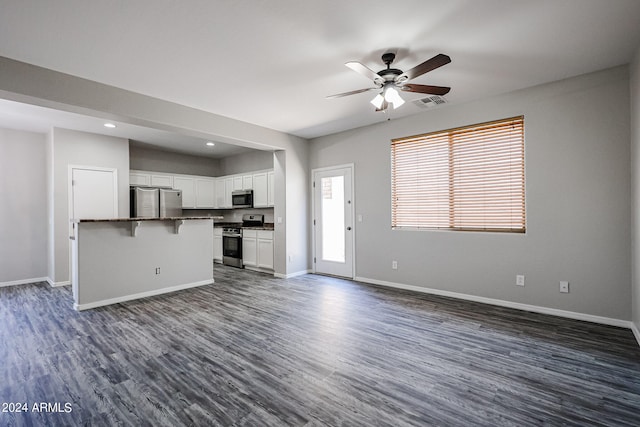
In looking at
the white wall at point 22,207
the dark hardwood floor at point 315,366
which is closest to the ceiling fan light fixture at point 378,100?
the dark hardwood floor at point 315,366

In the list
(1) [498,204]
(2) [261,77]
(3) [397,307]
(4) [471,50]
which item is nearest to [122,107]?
(2) [261,77]

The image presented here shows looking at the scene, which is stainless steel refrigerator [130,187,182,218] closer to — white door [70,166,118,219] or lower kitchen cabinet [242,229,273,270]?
white door [70,166,118,219]

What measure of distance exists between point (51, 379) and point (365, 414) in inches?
92.6

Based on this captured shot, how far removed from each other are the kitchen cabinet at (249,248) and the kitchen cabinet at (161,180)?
85.1 inches

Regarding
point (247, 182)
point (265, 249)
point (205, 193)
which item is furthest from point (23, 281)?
point (247, 182)

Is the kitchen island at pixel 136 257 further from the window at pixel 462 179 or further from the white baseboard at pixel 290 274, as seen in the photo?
the window at pixel 462 179

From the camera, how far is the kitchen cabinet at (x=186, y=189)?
718cm

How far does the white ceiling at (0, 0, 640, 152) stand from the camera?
216 centimetres

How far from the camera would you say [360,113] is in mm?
4465

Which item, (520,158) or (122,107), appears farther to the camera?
(520,158)

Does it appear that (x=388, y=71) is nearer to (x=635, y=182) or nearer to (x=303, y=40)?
(x=303, y=40)

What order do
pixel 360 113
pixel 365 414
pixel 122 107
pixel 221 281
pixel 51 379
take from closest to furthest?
pixel 365 414 < pixel 51 379 < pixel 122 107 < pixel 360 113 < pixel 221 281

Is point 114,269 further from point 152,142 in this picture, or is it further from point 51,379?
point 152,142

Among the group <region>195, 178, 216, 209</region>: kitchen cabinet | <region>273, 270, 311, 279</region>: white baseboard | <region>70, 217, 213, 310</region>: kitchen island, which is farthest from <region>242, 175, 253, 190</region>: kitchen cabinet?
<region>273, 270, 311, 279</region>: white baseboard
